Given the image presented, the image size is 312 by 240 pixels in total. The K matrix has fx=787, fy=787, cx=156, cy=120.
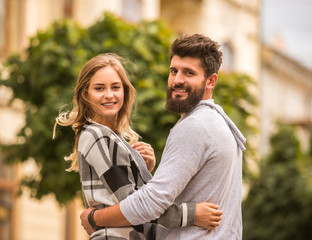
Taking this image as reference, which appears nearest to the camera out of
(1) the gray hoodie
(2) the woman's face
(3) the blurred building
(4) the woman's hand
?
(1) the gray hoodie

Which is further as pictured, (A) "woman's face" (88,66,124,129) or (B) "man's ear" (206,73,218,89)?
(A) "woman's face" (88,66,124,129)

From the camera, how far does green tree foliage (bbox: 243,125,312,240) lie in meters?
20.8

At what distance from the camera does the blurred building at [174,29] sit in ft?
59.7

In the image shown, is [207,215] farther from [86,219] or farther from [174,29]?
[174,29]

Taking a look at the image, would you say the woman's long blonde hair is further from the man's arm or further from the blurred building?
the blurred building

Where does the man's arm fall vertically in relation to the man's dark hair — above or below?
below

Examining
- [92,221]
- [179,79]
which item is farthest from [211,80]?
[92,221]

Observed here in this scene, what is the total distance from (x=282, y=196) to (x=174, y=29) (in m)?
8.78

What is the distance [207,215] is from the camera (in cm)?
391

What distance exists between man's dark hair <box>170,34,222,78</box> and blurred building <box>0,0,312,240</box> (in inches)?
367

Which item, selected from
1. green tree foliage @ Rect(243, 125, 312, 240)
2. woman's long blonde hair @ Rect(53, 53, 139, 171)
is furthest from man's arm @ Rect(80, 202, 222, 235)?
green tree foliage @ Rect(243, 125, 312, 240)

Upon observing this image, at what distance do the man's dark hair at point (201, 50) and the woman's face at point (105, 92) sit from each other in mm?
461

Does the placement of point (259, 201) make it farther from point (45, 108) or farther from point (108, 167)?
point (108, 167)

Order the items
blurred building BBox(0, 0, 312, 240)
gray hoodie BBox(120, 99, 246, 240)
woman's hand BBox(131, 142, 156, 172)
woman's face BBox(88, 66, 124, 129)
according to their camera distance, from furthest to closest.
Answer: blurred building BBox(0, 0, 312, 240) < woman's hand BBox(131, 142, 156, 172) < woman's face BBox(88, 66, 124, 129) < gray hoodie BBox(120, 99, 246, 240)
